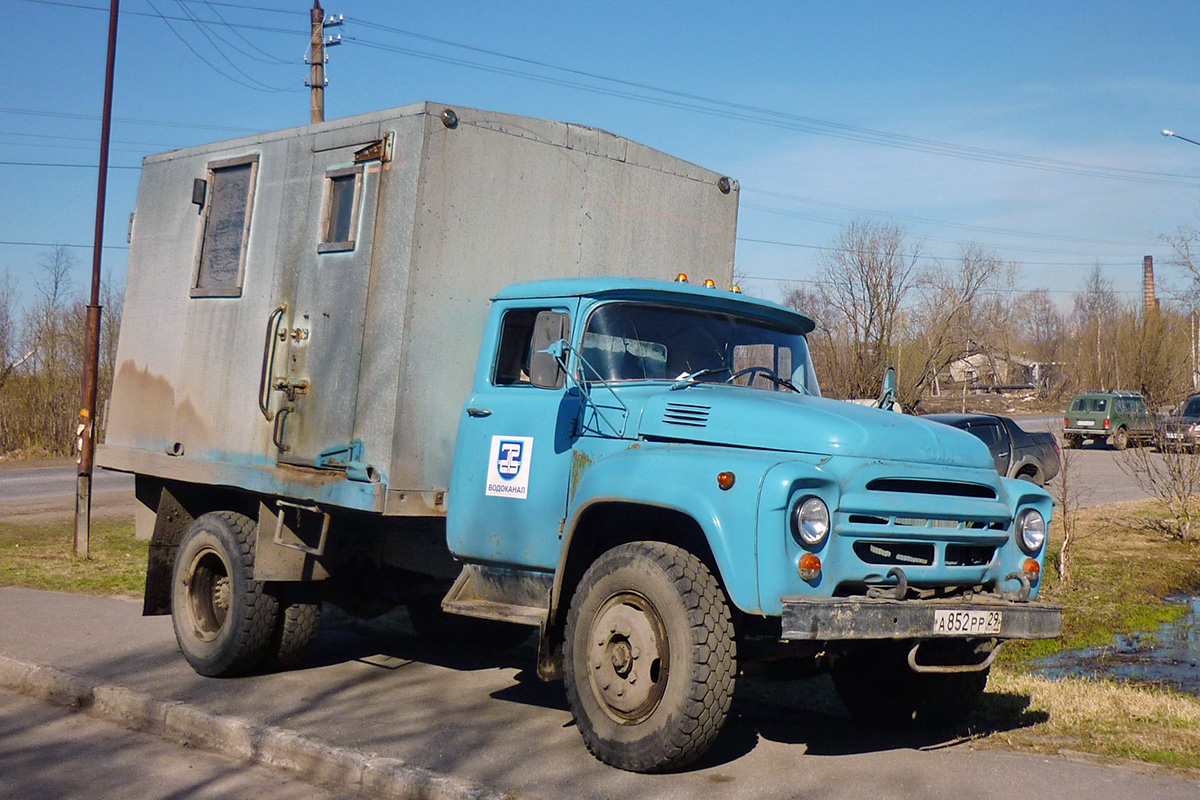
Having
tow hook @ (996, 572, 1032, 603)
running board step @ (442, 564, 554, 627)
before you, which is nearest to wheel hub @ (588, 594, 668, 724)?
running board step @ (442, 564, 554, 627)

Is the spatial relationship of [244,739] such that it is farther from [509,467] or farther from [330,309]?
[330,309]

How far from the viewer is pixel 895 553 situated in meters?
5.16

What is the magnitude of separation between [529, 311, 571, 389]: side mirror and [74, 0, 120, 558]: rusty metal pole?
29.1 feet

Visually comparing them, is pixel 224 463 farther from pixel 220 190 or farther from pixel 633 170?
pixel 633 170

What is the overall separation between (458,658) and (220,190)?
3.66m

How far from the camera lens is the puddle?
759 centimetres

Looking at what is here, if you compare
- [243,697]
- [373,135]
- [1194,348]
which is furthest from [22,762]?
[1194,348]

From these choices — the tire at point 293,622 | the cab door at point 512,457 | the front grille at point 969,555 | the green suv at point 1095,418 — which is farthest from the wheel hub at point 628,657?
the green suv at point 1095,418

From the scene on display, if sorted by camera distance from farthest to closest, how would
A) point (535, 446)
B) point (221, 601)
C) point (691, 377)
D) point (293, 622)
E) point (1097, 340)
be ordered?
1. point (1097, 340)
2. point (221, 601)
3. point (293, 622)
4. point (535, 446)
5. point (691, 377)

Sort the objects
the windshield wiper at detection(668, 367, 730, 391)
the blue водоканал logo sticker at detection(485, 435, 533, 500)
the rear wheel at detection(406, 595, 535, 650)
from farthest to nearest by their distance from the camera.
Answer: the rear wheel at detection(406, 595, 535, 650), the blue водоканал logo sticker at detection(485, 435, 533, 500), the windshield wiper at detection(668, 367, 730, 391)

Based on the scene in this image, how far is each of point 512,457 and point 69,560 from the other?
8883mm

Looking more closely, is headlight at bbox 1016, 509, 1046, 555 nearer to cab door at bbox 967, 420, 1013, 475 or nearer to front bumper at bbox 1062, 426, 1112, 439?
cab door at bbox 967, 420, 1013, 475

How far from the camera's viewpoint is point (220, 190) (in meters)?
8.09

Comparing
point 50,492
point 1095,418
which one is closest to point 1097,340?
point 1095,418
